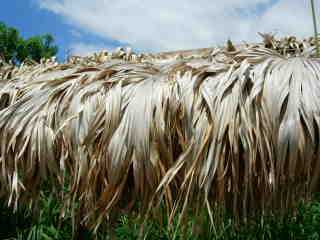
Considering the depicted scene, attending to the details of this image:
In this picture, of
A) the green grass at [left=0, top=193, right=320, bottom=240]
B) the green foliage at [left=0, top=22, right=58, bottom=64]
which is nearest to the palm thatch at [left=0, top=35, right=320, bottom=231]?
the green grass at [left=0, top=193, right=320, bottom=240]

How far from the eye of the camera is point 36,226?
7.64ft

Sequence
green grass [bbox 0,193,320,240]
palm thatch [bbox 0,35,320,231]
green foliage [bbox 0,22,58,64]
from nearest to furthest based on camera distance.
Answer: palm thatch [bbox 0,35,320,231]
green grass [bbox 0,193,320,240]
green foliage [bbox 0,22,58,64]

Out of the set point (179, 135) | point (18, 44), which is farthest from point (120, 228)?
point (18, 44)

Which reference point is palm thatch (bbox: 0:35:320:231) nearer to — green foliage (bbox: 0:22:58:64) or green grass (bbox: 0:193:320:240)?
green grass (bbox: 0:193:320:240)

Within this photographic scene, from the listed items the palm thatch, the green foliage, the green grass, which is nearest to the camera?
the palm thatch

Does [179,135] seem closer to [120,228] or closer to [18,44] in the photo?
[120,228]

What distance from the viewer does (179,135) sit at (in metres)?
1.14

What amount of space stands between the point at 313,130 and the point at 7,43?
13639mm

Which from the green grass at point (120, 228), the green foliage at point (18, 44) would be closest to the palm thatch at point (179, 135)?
the green grass at point (120, 228)

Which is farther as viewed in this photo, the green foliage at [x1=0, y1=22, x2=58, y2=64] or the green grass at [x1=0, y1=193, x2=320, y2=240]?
the green foliage at [x1=0, y1=22, x2=58, y2=64]

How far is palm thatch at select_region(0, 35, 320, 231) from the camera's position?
106cm

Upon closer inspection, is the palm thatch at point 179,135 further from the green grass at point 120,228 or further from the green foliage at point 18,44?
the green foliage at point 18,44

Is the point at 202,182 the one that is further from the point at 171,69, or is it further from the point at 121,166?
the point at 171,69

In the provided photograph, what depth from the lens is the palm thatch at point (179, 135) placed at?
1059mm
